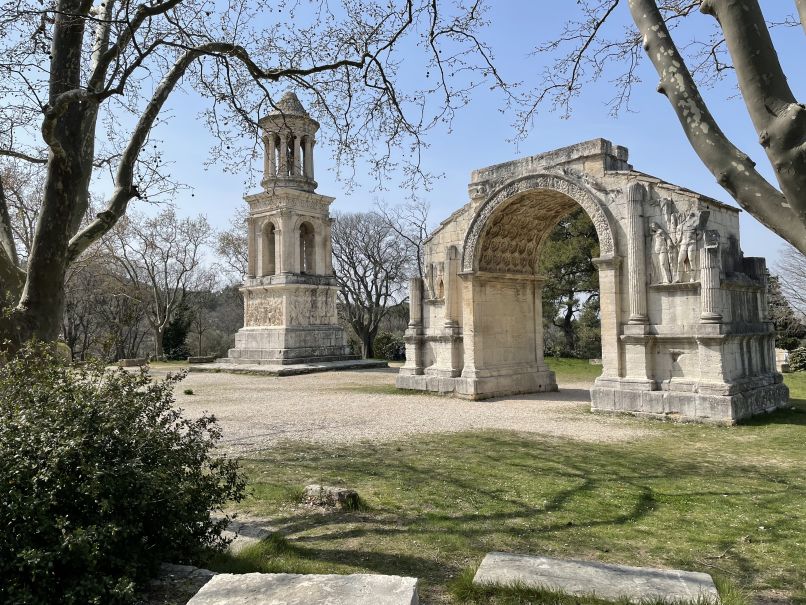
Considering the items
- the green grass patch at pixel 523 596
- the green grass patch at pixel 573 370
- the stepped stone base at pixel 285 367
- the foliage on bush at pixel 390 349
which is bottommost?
the green grass patch at pixel 523 596

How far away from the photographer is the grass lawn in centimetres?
436

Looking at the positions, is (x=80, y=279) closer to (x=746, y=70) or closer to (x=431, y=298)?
(x=431, y=298)

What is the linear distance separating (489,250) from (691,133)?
12308mm

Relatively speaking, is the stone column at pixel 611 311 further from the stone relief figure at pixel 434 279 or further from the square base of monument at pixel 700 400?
the stone relief figure at pixel 434 279

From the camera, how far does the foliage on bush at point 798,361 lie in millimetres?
22141

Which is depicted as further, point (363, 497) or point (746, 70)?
point (363, 497)

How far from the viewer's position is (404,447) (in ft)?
29.3

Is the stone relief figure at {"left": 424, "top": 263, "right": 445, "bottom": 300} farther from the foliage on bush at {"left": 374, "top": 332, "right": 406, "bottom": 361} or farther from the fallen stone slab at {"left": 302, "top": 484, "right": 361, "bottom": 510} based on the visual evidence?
the foliage on bush at {"left": 374, "top": 332, "right": 406, "bottom": 361}

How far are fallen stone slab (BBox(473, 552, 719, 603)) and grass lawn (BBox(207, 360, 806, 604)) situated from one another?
0.46ft

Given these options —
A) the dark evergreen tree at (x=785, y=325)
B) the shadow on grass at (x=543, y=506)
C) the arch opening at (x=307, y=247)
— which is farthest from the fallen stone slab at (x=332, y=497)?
the dark evergreen tree at (x=785, y=325)

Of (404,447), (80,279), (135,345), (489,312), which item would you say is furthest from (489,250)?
(135,345)

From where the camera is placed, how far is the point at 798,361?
22266mm

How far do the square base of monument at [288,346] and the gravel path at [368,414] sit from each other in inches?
238

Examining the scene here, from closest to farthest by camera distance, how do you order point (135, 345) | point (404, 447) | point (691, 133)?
point (691, 133) → point (404, 447) → point (135, 345)
